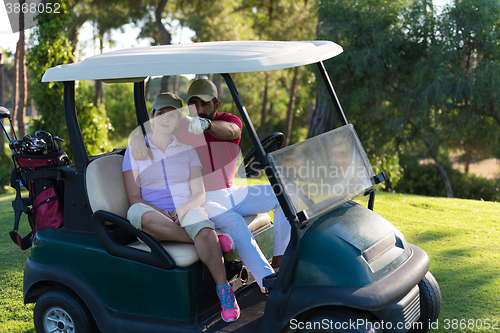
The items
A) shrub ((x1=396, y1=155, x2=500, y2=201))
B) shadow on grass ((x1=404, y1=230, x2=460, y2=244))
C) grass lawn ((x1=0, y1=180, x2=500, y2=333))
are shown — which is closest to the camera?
grass lawn ((x1=0, y1=180, x2=500, y2=333))

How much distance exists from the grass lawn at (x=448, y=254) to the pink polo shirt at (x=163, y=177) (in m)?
1.21

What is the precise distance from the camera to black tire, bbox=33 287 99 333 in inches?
99.4

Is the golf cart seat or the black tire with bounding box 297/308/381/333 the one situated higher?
the golf cart seat

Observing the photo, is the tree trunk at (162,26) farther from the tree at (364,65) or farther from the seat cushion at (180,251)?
the seat cushion at (180,251)

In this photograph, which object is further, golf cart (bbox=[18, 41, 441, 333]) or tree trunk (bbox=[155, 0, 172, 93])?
tree trunk (bbox=[155, 0, 172, 93])

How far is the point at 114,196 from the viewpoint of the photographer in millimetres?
2656

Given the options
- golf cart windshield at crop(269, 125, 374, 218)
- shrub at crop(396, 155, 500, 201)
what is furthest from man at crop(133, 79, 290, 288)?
shrub at crop(396, 155, 500, 201)

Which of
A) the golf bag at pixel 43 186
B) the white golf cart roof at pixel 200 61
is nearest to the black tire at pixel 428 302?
the white golf cart roof at pixel 200 61

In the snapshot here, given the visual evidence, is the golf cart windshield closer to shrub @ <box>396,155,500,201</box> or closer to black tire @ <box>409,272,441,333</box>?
black tire @ <box>409,272,441,333</box>

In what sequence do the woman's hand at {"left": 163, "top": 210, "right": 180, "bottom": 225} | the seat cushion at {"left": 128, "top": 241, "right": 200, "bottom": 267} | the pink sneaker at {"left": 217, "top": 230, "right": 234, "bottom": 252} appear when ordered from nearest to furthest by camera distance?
the seat cushion at {"left": 128, "top": 241, "right": 200, "bottom": 267} → the pink sneaker at {"left": 217, "top": 230, "right": 234, "bottom": 252} → the woman's hand at {"left": 163, "top": 210, "right": 180, "bottom": 225}

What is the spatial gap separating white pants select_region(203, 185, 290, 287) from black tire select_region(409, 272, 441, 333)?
812mm

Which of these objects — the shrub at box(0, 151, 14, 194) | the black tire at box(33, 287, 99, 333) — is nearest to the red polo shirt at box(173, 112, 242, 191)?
the black tire at box(33, 287, 99, 333)

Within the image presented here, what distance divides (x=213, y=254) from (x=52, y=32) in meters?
7.42

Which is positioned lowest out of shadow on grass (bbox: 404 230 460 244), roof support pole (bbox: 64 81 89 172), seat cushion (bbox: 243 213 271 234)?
shadow on grass (bbox: 404 230 460 244)
